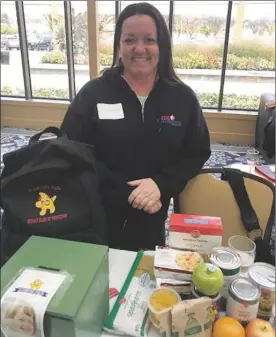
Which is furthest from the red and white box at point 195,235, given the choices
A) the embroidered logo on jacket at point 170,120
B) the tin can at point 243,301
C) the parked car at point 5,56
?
the parked car at point 5,56

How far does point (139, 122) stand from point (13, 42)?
462cm

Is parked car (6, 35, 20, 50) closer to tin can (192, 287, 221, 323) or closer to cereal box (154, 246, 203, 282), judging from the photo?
cereal box (154, 246, 203, 282)

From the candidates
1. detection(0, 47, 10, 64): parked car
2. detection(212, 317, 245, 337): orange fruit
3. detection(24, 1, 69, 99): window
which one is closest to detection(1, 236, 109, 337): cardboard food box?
detection(212, 317, 245, 337): orange fruit

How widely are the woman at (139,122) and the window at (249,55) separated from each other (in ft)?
11.8

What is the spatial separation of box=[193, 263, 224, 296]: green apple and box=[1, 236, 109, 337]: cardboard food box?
20cm

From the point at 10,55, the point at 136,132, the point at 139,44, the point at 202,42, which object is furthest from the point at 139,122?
the point at 10,55

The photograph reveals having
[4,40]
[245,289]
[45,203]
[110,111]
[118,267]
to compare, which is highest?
[4,40]

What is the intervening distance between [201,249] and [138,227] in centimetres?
54

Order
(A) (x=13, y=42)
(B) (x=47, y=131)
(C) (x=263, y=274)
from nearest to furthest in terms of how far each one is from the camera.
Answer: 1. (C) (x=263, y=274)
2. (B) (x=47, y=131)
3. (A) (x=13, y=42)

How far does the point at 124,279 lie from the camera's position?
97cm

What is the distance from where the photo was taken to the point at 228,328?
2.46ft

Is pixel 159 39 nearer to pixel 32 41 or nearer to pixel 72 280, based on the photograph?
pixel 72 280

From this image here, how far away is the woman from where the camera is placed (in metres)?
1.26

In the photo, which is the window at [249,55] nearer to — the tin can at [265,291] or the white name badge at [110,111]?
the white name badge at [110,111]
